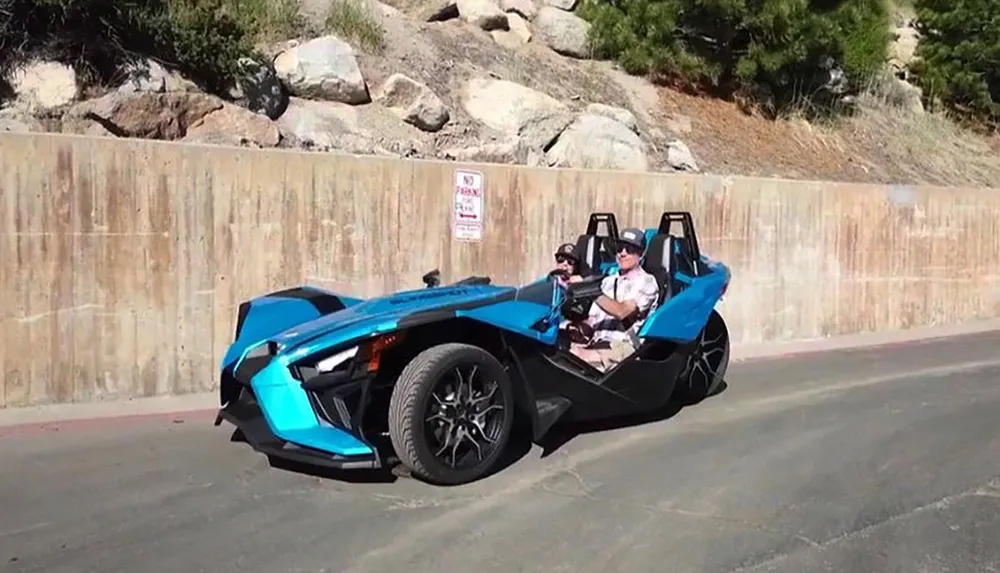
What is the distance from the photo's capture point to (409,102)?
1392 cm

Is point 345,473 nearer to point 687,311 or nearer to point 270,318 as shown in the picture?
point 270,318

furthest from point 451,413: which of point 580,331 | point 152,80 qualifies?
point 152,80

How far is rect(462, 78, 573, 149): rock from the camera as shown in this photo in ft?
49.4

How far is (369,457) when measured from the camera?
18.8 ft

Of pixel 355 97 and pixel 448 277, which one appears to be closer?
pixel 448 277

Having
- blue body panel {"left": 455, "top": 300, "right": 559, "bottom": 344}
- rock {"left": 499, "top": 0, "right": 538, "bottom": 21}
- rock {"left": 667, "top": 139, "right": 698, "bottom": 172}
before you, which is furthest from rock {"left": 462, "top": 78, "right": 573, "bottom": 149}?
blue body panel {"left": 455, "top": 300, "right": 559, "bottom": 344}

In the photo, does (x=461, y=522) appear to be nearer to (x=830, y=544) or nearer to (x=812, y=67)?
(x=830, y=544)

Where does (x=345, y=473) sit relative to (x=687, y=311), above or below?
below

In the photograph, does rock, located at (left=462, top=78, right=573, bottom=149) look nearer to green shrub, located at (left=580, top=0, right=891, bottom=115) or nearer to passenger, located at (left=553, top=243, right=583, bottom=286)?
green shrub, located at (left=580, top=0, right=891, bottom=115)

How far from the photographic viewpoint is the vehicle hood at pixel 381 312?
234 inches

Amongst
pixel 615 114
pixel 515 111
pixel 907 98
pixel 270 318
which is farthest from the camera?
pixel 907 98

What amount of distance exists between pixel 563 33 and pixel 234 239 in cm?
1239

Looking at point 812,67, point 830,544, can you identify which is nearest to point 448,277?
point 830,544

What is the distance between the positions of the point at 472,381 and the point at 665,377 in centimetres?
202
